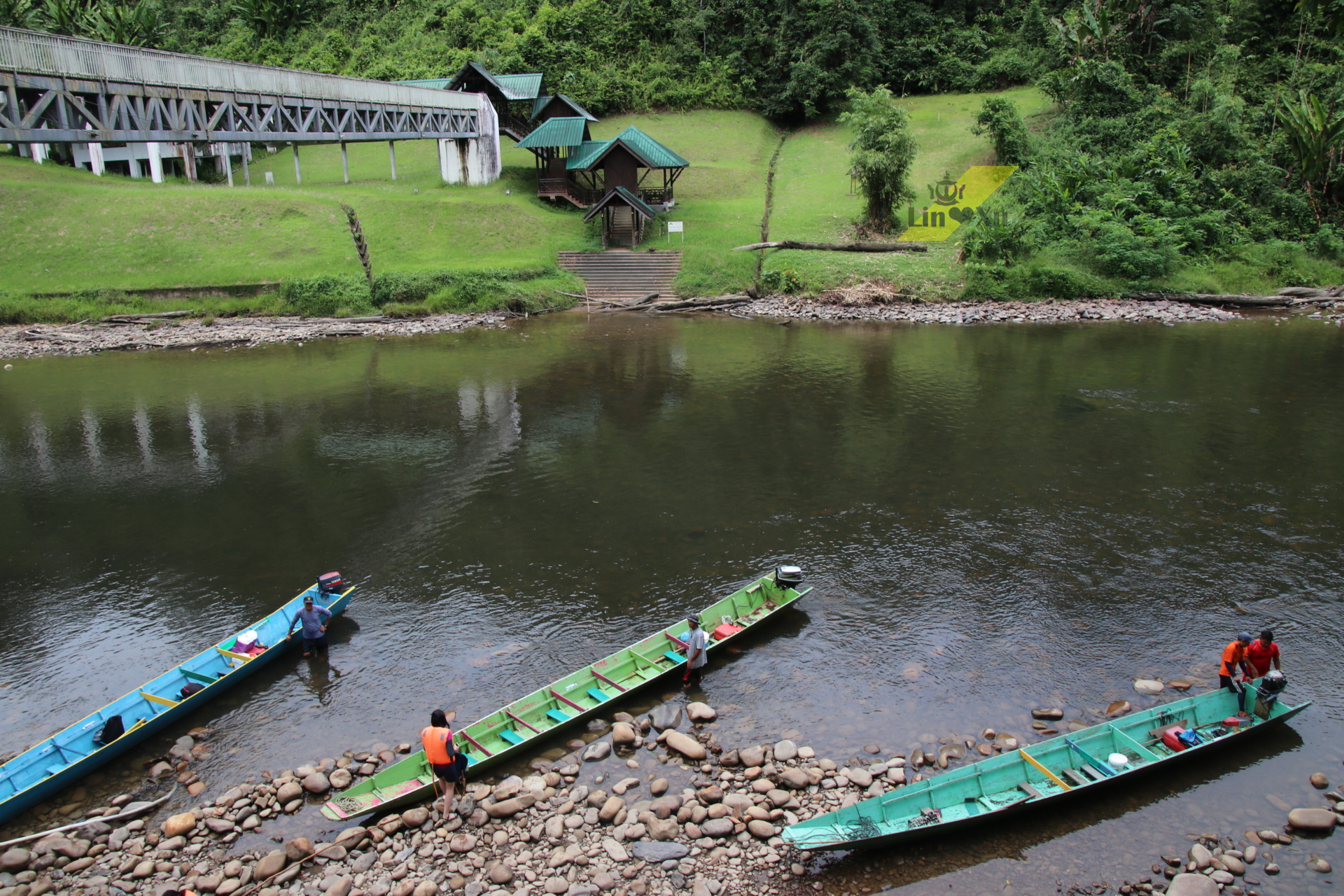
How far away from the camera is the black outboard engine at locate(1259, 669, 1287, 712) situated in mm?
13180

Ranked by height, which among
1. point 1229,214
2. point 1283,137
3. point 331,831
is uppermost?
point 1283,137

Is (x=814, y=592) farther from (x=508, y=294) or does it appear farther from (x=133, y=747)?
(x=508, y=294)

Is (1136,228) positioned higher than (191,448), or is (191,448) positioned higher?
(1136,228)

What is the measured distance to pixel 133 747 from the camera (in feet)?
44.7

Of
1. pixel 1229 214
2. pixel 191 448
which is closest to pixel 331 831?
pixel 191 448

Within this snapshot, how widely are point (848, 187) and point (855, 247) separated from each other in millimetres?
14163

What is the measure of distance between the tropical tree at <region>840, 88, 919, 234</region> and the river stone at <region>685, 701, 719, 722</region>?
45.5 meters

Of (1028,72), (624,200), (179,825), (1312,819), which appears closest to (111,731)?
(179,825)

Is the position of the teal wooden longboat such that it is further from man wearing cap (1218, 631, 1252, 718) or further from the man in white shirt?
the man in white shirt

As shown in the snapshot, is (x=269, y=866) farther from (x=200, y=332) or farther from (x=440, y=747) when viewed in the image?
(x=200, y=332)

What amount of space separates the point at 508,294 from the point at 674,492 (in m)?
28.1

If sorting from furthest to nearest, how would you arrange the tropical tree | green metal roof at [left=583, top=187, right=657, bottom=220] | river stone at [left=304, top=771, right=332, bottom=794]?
the tropical tree → green metal roof at [left=583, top=187, right=657, bottom=220] → river stone at [left=304, top=771, right=332, bottom=794]

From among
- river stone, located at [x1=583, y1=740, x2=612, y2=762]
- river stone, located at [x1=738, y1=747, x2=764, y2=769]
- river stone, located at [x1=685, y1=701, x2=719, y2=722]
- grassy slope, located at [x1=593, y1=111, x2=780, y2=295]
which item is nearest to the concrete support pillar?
grassy slope, located at [x1=593, y1=111, x2=780, y2=295]

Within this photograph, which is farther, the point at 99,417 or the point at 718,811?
the point at 99,417
